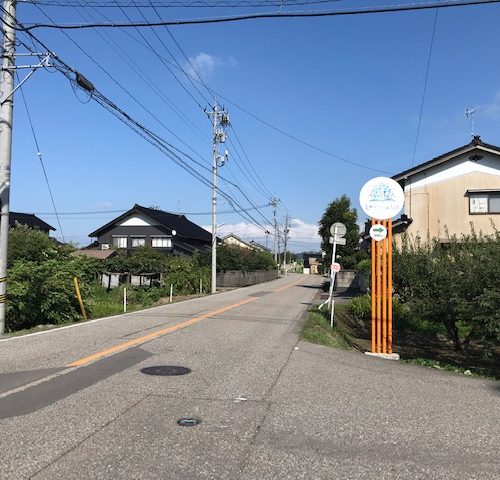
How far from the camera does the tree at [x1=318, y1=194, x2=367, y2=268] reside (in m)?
42.9

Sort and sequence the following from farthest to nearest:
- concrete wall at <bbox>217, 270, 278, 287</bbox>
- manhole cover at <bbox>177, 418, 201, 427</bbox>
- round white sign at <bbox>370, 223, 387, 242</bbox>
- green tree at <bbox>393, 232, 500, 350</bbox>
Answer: concrete wall at <bbox>217, 270, 278, 287</bbox> → round white sign at <bbox>370, 223, 387, 242</bbox> → green tree at <bbox>393, 232, 500, 350</bbox> → manhole cover at <bbox>177, 418, 201, 427</bbox>

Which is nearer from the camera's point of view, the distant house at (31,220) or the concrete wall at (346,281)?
the concrete wall at (346,281)

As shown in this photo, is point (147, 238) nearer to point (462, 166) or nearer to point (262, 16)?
point (462, 166)

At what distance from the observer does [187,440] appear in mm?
4699

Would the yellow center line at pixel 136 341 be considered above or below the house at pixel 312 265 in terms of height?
below

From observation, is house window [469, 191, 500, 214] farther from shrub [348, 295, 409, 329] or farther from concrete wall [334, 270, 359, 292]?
concrete wall [334, 270, 359, 292]

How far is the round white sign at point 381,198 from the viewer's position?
10.4 metres

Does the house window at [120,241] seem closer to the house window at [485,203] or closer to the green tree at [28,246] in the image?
the green tree at [28,246]

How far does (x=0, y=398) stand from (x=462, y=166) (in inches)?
854

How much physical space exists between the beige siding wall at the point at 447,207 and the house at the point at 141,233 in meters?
32.6

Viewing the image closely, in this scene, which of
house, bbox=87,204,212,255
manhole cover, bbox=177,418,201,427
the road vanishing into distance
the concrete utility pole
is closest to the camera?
the road vanishing into distance

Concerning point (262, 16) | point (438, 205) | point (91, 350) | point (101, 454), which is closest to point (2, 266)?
point (91, 350)

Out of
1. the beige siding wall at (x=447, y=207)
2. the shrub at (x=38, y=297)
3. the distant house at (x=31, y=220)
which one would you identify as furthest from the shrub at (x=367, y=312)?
the distant house at (x=31, y=220)

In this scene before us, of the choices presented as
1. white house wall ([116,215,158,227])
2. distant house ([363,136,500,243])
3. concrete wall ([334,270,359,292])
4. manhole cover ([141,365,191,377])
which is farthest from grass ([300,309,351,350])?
white house wall ([116,215,158,227])
